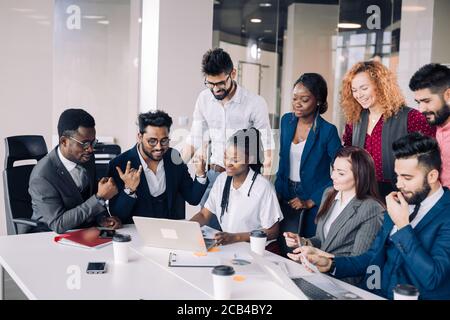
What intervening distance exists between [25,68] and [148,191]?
278 centimetres

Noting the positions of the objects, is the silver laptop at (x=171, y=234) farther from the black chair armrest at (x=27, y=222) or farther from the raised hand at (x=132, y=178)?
the black chair armrest at (x=27, y=222)

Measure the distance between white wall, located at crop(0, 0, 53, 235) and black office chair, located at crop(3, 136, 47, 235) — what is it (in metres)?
1.82

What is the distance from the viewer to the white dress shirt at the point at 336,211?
8.59 feet

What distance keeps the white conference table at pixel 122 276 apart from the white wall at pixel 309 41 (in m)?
5.08

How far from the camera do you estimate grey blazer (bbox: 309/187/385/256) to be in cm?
249

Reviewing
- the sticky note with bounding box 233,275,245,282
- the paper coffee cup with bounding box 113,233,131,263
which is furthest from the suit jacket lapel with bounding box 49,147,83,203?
the sticky note with bounding box 233,275,245,282

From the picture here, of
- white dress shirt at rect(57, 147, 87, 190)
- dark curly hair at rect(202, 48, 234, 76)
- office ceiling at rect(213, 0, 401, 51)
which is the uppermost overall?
office ceiling at rect(213, 0, 401, 51)

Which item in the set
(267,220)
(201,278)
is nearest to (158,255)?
(201,278)

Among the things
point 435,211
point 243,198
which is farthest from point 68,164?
point 435,211

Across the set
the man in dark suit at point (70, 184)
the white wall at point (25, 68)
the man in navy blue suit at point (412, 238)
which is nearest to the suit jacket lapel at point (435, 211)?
the man in navy blue suit at point (412, 238)

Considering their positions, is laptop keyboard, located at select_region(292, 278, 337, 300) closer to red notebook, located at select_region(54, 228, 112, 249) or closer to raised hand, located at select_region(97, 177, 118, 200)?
red notebook, located at select_region(54, 228, 112, 249)

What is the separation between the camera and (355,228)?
2.53 m

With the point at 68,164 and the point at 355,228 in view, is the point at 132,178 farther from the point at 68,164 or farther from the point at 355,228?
the point at 355,228

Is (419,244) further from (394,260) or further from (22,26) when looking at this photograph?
(22,26)
